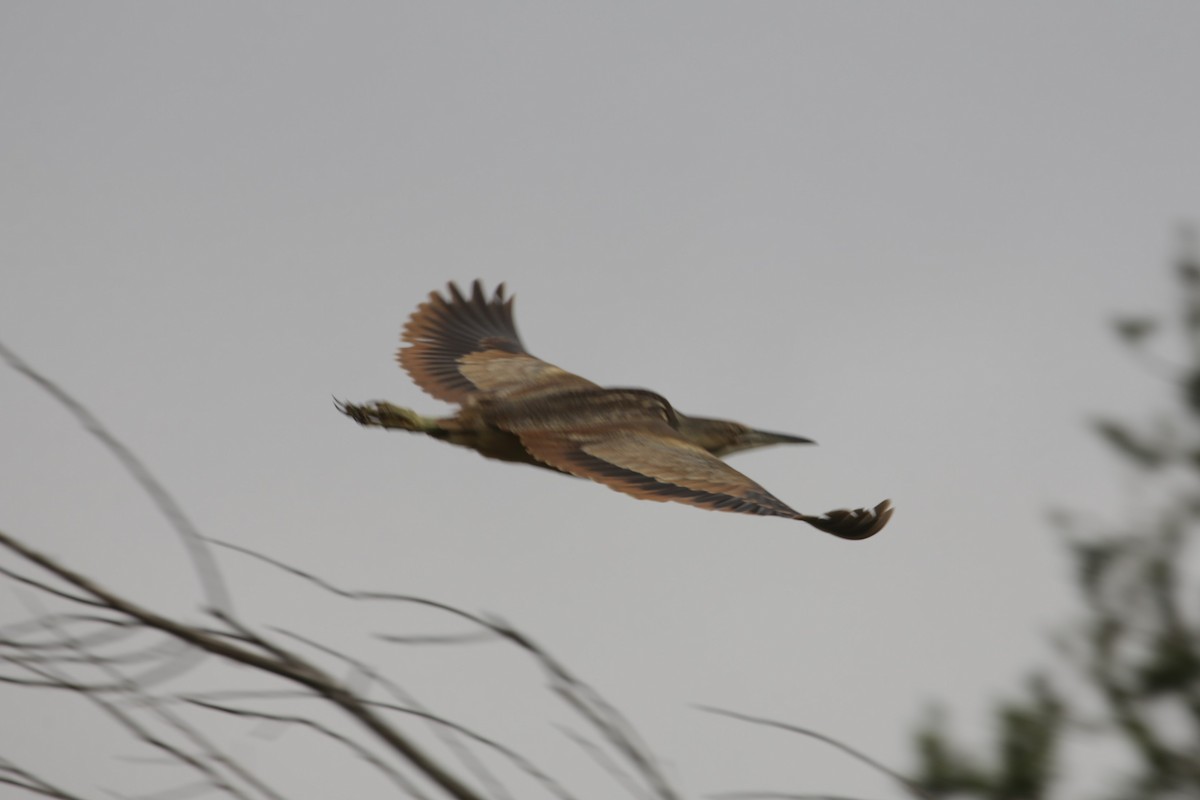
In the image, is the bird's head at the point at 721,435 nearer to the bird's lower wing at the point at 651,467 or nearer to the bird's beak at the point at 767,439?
the bird's beak at the point at 767,439

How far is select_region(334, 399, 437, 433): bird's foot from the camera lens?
4.01 metres

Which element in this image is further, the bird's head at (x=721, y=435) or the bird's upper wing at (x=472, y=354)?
the bird's head at (x=721, y=435)

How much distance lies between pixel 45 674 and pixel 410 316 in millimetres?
4525

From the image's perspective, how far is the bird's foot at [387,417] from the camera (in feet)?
13.1

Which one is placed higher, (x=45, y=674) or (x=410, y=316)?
(x=410, y=316)

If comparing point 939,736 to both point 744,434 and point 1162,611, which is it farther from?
point 744,434

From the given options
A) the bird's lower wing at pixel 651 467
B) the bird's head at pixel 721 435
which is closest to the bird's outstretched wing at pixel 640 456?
the bird's lower wing at pixel 651 467

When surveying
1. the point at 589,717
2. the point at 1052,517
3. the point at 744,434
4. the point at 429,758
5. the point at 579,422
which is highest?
the point at 1052,517

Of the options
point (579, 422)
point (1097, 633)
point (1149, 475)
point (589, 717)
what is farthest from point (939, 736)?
point (589, 717)

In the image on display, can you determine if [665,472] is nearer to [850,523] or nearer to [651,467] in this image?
[651,467]

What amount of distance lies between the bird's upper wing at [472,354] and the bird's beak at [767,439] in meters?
0.74

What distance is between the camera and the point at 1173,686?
30.2 ft

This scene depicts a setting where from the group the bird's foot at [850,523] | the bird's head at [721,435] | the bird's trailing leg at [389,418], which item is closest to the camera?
the bird's foot at [850,523]

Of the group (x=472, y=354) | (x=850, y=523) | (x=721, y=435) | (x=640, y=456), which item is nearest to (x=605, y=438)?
(x=640, y=456)
